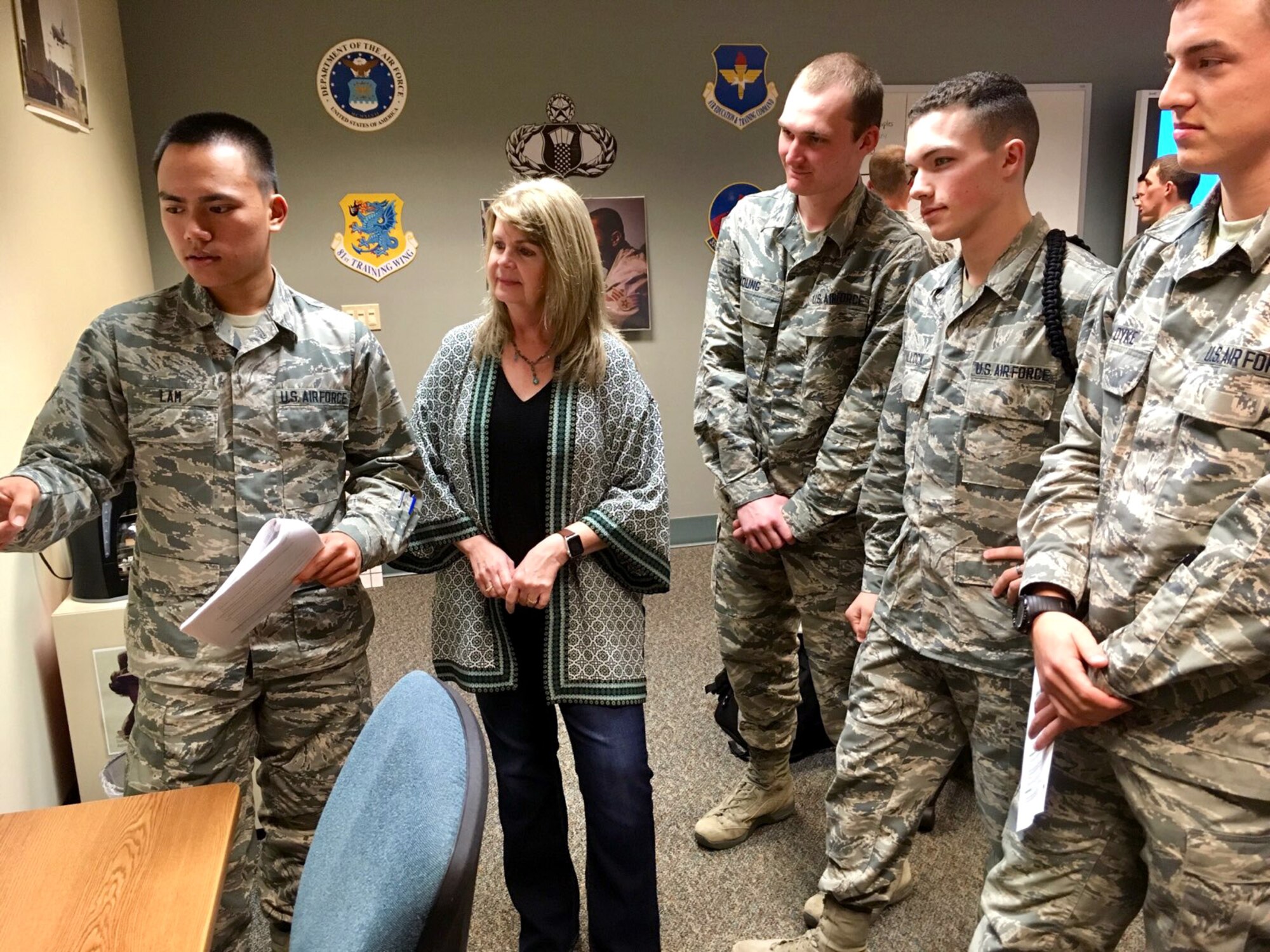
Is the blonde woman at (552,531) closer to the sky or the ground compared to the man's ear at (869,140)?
closer to the ground

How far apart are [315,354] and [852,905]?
4.61 feet

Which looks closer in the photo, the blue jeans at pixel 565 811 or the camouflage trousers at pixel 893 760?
the camouflage trousers at pixel 893 760

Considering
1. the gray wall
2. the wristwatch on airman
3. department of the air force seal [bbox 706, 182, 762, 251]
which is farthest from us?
department of the air force seal [bbox 706, 182, 762, 251]

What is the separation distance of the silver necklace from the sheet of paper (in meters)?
0.97

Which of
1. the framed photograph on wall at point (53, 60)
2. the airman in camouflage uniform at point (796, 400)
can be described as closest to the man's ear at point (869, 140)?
the airman in camouflage uniform at point (796, 400)

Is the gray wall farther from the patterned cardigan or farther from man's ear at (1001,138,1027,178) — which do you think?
man's ear at (1001,138,1027,178)

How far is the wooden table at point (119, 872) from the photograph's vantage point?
0.86m

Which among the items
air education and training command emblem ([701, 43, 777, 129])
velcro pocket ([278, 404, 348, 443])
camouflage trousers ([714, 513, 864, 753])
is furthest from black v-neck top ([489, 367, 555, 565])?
air education and training command emblem ([701, 43, 777, 129])

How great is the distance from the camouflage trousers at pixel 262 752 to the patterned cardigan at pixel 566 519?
0.72 feet

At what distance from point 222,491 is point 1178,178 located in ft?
9.82

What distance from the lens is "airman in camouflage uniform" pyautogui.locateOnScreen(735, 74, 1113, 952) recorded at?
4.58ft

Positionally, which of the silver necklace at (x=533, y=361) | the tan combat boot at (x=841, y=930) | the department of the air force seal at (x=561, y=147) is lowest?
the tan combat boot at (x=841, y=930)

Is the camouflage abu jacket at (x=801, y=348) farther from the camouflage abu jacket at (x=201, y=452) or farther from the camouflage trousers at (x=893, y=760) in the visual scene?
the camouflage abu jacket at (x=201, y=452)

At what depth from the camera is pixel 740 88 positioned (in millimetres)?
4062
